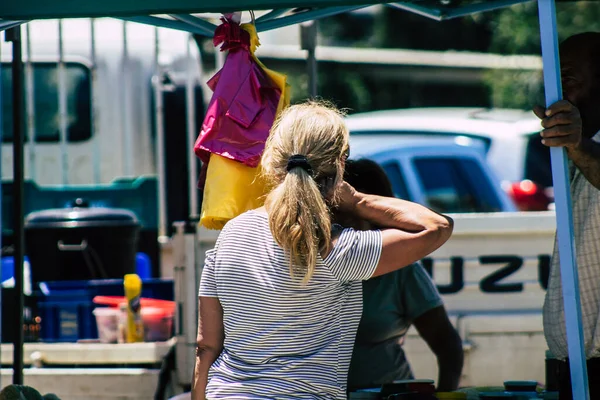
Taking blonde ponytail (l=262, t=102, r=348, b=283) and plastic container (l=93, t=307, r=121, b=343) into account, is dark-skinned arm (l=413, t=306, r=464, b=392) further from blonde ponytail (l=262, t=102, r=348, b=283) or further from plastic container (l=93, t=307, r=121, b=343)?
plastic container (l=93, t=307, r=121, b=343)

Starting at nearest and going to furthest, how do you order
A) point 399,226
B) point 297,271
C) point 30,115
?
point 297,271
point 399,226
point 30,115

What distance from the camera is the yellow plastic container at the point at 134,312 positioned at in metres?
4.19

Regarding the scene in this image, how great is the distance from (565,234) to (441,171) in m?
4.82

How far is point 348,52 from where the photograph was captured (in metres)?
10.5

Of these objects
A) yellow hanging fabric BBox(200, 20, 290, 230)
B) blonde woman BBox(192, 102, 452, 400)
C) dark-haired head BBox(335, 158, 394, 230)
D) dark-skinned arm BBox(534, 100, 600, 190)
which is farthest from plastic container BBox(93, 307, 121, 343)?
dark-skinned arm BBox(534, 100, 600, 190)

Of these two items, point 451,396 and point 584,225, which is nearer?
point 584,225

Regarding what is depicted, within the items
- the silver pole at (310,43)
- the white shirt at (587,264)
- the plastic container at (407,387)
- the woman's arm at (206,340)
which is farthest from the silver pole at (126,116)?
the white shirt at (587,264)

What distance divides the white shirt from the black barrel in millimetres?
3342

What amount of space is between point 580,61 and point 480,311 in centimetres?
195

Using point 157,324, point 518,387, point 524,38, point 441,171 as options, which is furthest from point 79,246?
point 524,38

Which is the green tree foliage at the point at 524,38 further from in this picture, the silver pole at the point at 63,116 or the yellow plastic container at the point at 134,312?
the yellow plastic container at the point at 134,312

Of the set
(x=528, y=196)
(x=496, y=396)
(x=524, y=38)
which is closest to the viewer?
(x=496, y=396)

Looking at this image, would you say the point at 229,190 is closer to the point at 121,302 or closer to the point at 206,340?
the point at 206,340

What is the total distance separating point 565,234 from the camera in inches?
93.0
